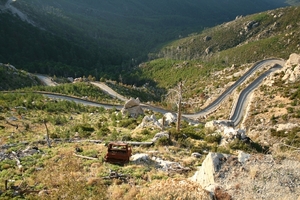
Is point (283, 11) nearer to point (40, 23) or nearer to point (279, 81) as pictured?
point (279, 81)

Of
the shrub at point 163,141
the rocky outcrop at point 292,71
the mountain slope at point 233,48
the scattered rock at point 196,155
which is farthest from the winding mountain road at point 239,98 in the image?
the scattered rock at point 196,155

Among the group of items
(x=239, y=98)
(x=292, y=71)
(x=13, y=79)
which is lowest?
(x=239, y=98)

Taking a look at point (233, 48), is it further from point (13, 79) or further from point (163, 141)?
point (163, 141)

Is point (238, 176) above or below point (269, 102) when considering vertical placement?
below

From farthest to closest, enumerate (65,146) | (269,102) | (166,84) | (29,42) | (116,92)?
(29,42) → (166,84) → (116,92) → (269,102) → (65,146)

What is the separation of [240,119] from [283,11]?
15196 cm

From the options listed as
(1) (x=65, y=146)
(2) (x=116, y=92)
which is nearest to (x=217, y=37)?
(2) (x=116, y=92)

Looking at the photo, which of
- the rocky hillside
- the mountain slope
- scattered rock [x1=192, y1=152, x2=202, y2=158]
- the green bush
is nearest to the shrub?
scattered rock [x1=192, y1=152, x2=202, y2=158]

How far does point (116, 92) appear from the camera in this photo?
235ft

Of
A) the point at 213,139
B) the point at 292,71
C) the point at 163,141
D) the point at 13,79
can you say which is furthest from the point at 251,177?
the point at 13,79

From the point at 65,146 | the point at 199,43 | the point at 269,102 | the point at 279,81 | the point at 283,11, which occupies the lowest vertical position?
the point at 65,146

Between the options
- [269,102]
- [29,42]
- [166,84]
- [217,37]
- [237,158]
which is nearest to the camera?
[237,158]

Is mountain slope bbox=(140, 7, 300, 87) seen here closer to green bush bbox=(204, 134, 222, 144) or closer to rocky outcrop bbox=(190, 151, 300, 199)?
green bush bbox=(204, 134, 222, 144)

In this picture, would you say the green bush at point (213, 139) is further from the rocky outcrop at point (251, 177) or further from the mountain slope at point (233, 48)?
the mountain slope at point (233, 48)
